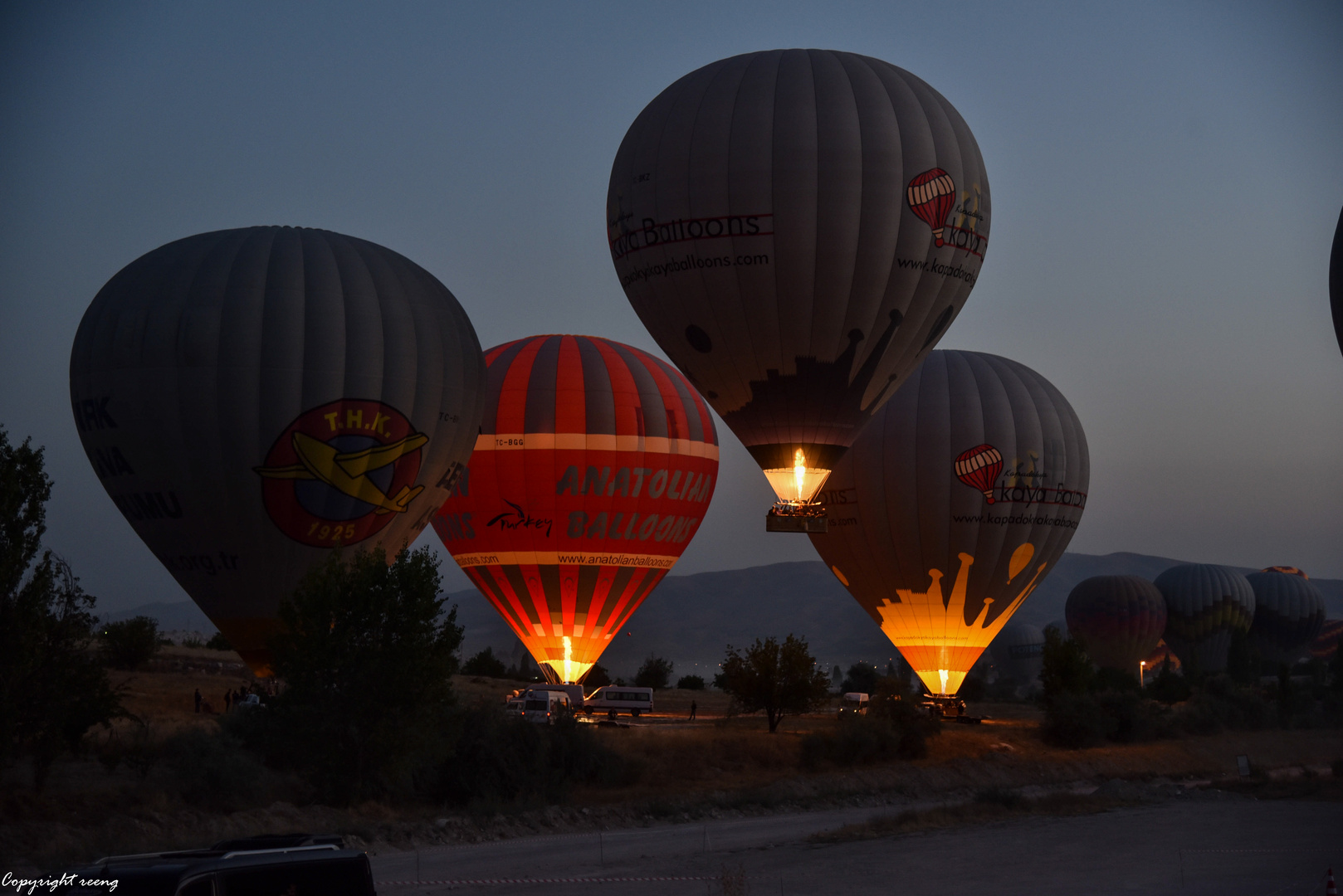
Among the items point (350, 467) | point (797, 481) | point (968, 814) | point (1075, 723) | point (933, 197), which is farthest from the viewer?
point (1075, 723)

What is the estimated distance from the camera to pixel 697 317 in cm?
3034

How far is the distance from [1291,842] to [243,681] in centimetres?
2922

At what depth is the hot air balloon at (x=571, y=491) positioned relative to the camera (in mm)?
39531

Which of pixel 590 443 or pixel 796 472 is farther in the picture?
pixel 590 443

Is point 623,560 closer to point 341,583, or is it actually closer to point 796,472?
point 796,472

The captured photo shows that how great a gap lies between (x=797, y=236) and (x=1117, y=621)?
58.3m

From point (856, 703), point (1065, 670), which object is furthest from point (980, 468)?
point (856, 703)

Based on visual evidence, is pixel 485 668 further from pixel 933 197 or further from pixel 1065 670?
pixel 933 197

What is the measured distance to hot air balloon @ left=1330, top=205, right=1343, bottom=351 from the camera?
22281 mm

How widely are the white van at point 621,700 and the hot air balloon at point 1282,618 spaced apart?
62865mm

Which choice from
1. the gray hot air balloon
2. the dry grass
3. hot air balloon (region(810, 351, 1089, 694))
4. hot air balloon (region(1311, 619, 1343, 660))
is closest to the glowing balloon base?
hot air balloon (region(810, 351, 1089, 694))

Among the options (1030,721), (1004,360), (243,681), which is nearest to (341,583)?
(243,681)

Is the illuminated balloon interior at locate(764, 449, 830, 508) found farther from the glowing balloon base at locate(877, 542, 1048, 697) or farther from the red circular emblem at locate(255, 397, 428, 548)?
the glowing balloon base at locate(877, 542, 1048, 697)

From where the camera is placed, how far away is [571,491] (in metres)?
39.4
